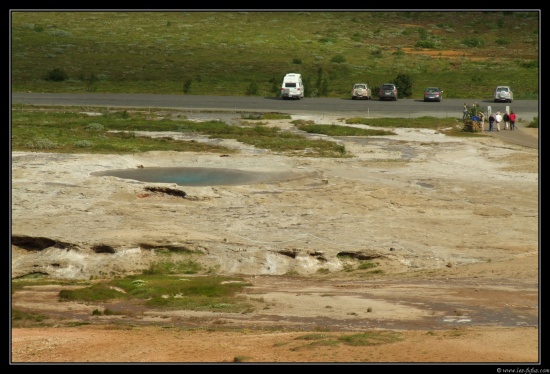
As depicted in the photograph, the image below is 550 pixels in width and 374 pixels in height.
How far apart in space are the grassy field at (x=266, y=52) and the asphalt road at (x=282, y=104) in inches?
150

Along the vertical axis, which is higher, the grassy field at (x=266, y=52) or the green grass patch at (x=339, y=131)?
the grassy field at (x=266, y=52)

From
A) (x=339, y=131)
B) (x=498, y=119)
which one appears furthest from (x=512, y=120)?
(x=339, y=131)

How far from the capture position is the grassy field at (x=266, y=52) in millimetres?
87000

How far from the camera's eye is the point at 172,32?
114 m

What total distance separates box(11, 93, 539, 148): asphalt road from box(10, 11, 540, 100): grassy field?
3802 millimetres

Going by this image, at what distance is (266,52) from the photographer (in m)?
103

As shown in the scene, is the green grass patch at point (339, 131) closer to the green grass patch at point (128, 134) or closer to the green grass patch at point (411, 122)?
the green grass patch at point (128, 134)

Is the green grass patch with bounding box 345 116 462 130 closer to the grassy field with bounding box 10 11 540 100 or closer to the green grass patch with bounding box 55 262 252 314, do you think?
the grassy field with bounding box 10 11 540 100

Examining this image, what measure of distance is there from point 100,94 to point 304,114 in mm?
21427

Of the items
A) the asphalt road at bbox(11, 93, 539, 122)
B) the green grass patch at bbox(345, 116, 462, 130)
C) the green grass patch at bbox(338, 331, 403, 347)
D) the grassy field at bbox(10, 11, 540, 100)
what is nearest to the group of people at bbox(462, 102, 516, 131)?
the green grass patch at bbox(345, 116, 462, 130)

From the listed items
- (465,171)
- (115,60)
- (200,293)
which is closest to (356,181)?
(465,171)

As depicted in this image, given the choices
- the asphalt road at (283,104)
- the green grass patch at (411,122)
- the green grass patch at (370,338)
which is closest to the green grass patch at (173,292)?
the green grass patch at (370,338)

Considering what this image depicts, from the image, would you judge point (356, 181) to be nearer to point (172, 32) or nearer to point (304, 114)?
point (304, 114)

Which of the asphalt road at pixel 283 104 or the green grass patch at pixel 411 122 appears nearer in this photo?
the green grass patch at pixel 411 122
